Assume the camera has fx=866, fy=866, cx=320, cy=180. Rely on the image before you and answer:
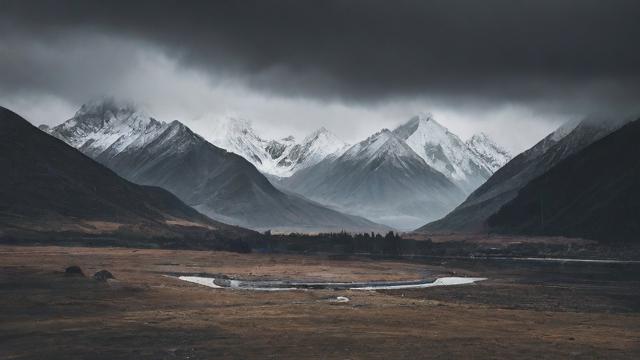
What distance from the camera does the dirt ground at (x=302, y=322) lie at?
75938 mm

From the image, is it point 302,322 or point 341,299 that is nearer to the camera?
point 302,322

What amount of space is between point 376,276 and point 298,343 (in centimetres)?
11895

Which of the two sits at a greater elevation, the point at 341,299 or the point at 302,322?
the point at 341,299

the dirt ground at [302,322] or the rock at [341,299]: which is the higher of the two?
the rock at [341,299]

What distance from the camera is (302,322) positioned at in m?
96.4

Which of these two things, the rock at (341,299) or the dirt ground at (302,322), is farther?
the rock at (341,299)

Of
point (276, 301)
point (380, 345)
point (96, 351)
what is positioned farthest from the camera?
point (276, 301)

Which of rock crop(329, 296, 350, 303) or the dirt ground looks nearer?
the dirt ground

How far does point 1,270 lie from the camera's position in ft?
504

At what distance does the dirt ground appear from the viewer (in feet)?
249

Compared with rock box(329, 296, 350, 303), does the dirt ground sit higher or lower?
lower

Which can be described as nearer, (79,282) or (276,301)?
(276,301)

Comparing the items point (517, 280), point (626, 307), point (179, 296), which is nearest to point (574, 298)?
point (626, 307)

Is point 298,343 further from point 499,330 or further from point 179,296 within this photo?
point 179,296
